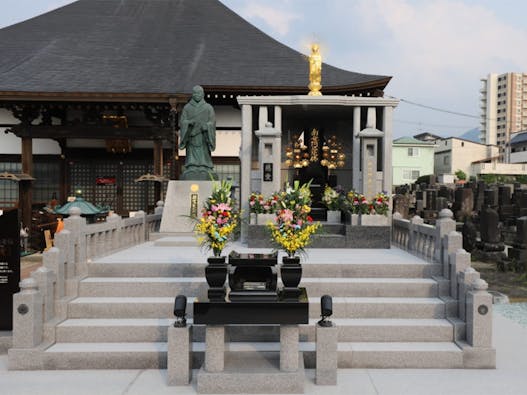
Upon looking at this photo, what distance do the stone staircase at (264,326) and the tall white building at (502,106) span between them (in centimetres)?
11828

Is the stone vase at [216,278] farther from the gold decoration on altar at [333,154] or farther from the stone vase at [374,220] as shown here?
the gold decoration on altar at [333,154]

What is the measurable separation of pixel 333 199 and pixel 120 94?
34.2 feet

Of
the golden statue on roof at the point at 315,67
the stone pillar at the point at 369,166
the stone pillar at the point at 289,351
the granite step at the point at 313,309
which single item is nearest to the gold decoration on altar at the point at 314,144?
the golden statue on roof at the point at 315,67

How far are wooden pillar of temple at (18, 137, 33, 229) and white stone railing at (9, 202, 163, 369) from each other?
11730 mm

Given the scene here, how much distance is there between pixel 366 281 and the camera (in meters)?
7.07

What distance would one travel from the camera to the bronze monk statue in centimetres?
1323

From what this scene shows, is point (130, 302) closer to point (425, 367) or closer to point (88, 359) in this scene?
point (88, 359)

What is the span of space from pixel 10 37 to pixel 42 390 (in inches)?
892

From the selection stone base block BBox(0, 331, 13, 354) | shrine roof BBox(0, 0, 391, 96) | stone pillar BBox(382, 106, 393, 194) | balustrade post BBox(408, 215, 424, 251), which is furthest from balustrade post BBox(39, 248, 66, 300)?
shrine roof BBox(0, 0, 391, 96)

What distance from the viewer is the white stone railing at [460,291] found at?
19.3 ft

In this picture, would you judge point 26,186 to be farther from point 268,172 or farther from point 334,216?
point 334,216

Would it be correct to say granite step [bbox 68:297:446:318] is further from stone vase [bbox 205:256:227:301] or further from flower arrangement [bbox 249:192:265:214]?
flower arrangement [bbox 249:192:265:214]

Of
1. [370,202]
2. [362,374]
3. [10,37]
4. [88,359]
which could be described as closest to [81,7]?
[10,37]

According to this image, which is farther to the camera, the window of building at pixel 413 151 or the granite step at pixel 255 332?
the window of building at pixel 413 151
